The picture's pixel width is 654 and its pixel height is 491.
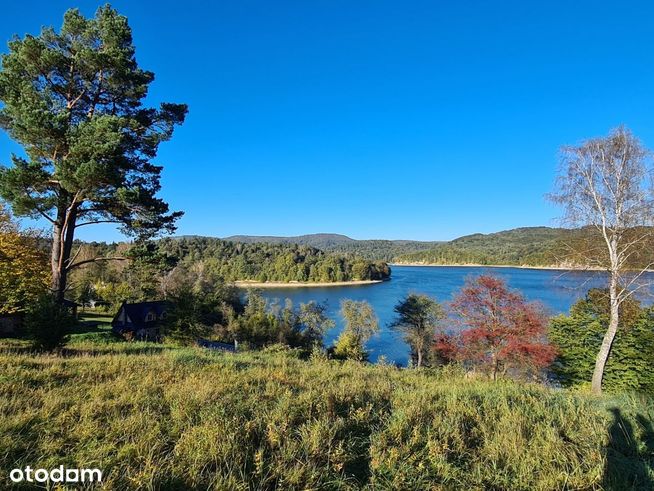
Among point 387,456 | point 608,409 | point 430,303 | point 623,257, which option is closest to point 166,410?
point 387,456

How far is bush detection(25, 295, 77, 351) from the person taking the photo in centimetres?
847

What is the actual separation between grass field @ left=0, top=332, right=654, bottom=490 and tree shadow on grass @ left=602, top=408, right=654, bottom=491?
0.6 inches

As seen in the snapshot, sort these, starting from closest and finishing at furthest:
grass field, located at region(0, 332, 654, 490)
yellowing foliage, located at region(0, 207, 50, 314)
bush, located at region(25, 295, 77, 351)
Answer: grass field, located at region(0, 332, 654, 490) → bush, located at region(25, 295, 77, 351) → yellowing foliage, located at region(0, 207, 50, 314)

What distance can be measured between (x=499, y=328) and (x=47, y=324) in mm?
16108

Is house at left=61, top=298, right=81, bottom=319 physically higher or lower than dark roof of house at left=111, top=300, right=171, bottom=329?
higher

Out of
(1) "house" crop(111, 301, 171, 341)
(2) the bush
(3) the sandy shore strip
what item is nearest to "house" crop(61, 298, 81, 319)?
(2) the bush

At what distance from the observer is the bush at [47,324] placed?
8469 millimetres

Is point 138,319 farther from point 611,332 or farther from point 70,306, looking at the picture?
point 611,332

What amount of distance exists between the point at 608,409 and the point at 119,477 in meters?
6.11

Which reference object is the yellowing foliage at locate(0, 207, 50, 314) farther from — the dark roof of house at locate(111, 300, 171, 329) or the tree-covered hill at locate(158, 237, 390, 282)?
the tree-covered hill at locate(158, 237, 390, 282)

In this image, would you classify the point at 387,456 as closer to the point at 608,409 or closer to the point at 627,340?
the point at 608,409

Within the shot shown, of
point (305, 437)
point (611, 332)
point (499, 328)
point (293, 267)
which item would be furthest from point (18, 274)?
point (293, 267)

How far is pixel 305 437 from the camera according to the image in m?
3.01

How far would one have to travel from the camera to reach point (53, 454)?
8.28 ft
